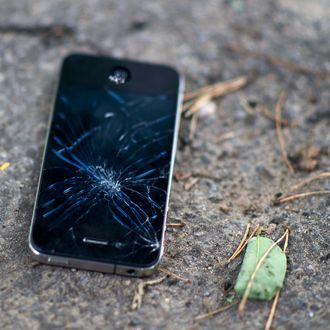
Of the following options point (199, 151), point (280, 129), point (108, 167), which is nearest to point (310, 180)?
point (280, 129)

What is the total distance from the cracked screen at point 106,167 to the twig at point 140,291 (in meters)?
0.05

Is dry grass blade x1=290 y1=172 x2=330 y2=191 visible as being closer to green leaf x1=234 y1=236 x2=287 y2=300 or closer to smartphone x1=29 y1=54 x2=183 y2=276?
green leaf x1=234 y1=236 x2=287 y2=300

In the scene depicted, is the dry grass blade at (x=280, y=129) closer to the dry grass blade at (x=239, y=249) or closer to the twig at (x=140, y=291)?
the dry grass blade at (x=239, y=249)

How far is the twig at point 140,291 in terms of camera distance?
1.21 meters

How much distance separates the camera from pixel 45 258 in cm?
125

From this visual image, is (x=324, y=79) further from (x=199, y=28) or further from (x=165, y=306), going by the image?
(x=165, y=306)

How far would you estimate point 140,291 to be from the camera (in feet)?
4.04

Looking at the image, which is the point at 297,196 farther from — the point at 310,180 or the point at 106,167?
the point at 106,167

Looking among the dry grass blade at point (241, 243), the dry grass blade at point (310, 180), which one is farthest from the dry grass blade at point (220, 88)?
the dry grass blade at point (241, 243)

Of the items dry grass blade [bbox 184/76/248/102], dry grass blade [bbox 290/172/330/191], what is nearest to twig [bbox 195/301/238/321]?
dry grass blade [bbox 290/172/330/191]

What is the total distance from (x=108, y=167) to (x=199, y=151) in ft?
1.00

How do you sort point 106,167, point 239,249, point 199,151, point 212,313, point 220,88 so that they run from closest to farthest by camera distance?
point 212,313
point 239,249
point 106,167
point 199,151
point 220,88

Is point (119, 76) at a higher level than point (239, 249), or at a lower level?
higher

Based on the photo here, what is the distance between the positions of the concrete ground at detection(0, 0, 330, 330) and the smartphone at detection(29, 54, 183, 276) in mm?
58
